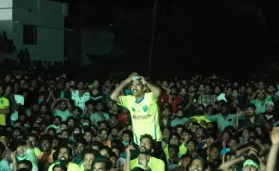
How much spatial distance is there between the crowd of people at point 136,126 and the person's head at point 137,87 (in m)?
0.01

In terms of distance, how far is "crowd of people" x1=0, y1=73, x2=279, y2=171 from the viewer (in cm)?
873

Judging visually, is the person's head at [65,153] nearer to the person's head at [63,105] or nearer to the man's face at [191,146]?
the man's face at [191,146]

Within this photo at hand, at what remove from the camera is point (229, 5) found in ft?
95.0

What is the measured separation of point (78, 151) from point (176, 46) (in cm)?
1946

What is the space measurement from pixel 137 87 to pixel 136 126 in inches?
24.2

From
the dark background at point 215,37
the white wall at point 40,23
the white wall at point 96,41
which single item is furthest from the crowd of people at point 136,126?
the white wall at point 96,41

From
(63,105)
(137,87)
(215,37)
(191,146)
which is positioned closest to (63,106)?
(63,105)

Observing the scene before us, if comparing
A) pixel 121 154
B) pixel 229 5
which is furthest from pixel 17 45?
pixel 121 154

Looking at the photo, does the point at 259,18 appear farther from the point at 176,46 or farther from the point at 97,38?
the point at 97,38

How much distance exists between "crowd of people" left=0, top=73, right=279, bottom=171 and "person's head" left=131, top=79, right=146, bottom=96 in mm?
14

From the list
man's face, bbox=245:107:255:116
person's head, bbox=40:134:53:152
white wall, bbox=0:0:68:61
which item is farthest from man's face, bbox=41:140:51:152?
white wall, bbox=0:0:68:61

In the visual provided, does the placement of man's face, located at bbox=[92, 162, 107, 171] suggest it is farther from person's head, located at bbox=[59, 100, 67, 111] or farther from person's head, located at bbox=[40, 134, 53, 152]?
person's head, located at bbox=[59, 100, 67, 111]

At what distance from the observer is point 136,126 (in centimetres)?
895

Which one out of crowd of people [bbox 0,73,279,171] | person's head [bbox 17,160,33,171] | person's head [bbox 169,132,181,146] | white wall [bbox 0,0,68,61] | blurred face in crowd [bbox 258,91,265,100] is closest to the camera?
crowd of people [bbox 0,73,279,171]
